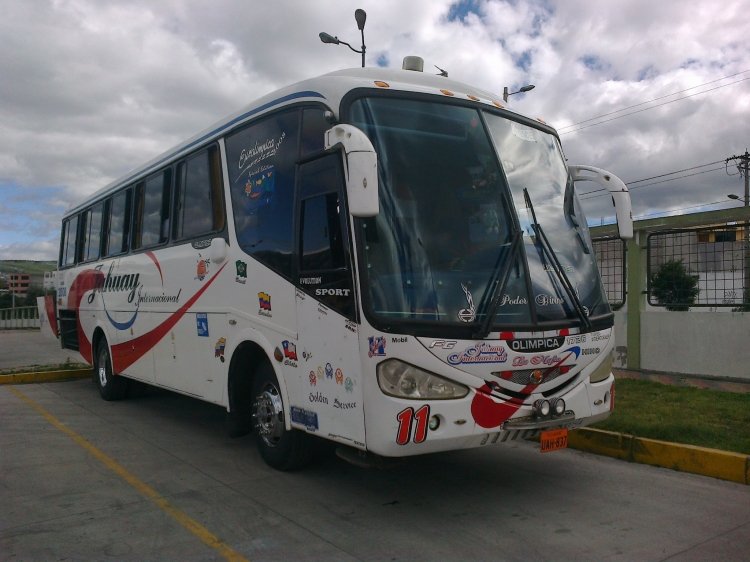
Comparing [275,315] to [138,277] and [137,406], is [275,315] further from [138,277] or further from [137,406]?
[137,406]

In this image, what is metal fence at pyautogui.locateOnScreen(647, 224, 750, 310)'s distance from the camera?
8.90 m

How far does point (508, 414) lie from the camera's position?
4.71 m

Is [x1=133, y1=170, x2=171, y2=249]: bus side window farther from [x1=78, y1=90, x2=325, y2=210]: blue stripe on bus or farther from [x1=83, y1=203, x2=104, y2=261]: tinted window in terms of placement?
[x1=83, y1=203, x2=104, y2=261]: tinted window

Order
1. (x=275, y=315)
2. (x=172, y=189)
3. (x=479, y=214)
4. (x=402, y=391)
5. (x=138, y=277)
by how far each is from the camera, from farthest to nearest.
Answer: (x=138, y=277)
(x=172, y=189)
(x=275, y=315)
(x=479, y=214)
(x=402, y=391)

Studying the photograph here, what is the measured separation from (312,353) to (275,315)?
0.69 metres

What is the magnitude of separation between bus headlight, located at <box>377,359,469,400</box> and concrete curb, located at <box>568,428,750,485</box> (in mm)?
2915

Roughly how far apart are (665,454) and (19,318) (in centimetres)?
3390

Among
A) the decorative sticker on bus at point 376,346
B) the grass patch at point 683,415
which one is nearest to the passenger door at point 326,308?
the decorative sticker on bus at point 376,346

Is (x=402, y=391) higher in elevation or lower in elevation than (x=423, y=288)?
lower

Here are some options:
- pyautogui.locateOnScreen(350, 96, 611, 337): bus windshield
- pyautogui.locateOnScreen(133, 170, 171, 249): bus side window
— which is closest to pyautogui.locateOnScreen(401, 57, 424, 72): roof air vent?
pyautogui.locateOnScreen(350, 96, 611, 337): bus windshield

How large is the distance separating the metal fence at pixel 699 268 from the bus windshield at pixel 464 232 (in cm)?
441

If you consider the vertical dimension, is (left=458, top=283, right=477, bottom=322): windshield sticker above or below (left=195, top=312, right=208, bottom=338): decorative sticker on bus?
above

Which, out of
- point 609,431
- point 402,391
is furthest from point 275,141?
point 609,431

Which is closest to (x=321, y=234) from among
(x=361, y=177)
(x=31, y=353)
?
(x=361, y=177)
